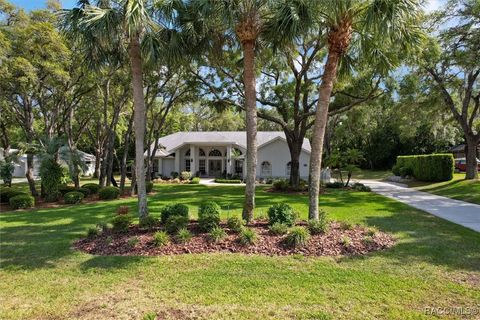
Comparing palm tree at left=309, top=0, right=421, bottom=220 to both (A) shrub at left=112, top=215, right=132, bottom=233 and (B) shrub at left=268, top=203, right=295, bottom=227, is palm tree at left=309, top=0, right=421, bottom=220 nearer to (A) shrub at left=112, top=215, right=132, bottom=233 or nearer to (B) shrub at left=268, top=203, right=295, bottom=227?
(B) shrub at left=268, top=203, right=295, bottom=227

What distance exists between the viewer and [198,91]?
793 inches

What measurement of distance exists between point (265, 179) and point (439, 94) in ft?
49.6

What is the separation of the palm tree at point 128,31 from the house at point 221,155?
2339 centimetres

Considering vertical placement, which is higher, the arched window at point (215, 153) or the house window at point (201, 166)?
the arched window at point (215, 153)

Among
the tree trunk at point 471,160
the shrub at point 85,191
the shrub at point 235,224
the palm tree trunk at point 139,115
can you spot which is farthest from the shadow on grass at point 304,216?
the tree trunk at point 471,160

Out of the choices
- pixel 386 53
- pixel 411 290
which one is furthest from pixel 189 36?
pixel 411 290

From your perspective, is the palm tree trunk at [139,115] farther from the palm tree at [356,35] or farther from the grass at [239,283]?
the palm tree at [356,35]

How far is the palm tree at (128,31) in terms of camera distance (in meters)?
7.65

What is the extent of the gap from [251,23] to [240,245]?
211 inches

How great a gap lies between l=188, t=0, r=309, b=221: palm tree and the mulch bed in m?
1.50

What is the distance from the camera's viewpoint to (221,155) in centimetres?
3525

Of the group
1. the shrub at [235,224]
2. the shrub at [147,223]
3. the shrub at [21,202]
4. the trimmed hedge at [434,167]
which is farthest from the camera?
the trimmed hedge at [434,167]

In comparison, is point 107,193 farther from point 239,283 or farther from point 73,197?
point 239,283

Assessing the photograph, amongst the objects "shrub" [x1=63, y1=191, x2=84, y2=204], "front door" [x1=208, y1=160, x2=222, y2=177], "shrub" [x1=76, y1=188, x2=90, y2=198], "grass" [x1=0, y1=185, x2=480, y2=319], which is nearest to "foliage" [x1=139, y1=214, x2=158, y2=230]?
"grass" [x1=0, y1=185, x2=480, y2=319]
